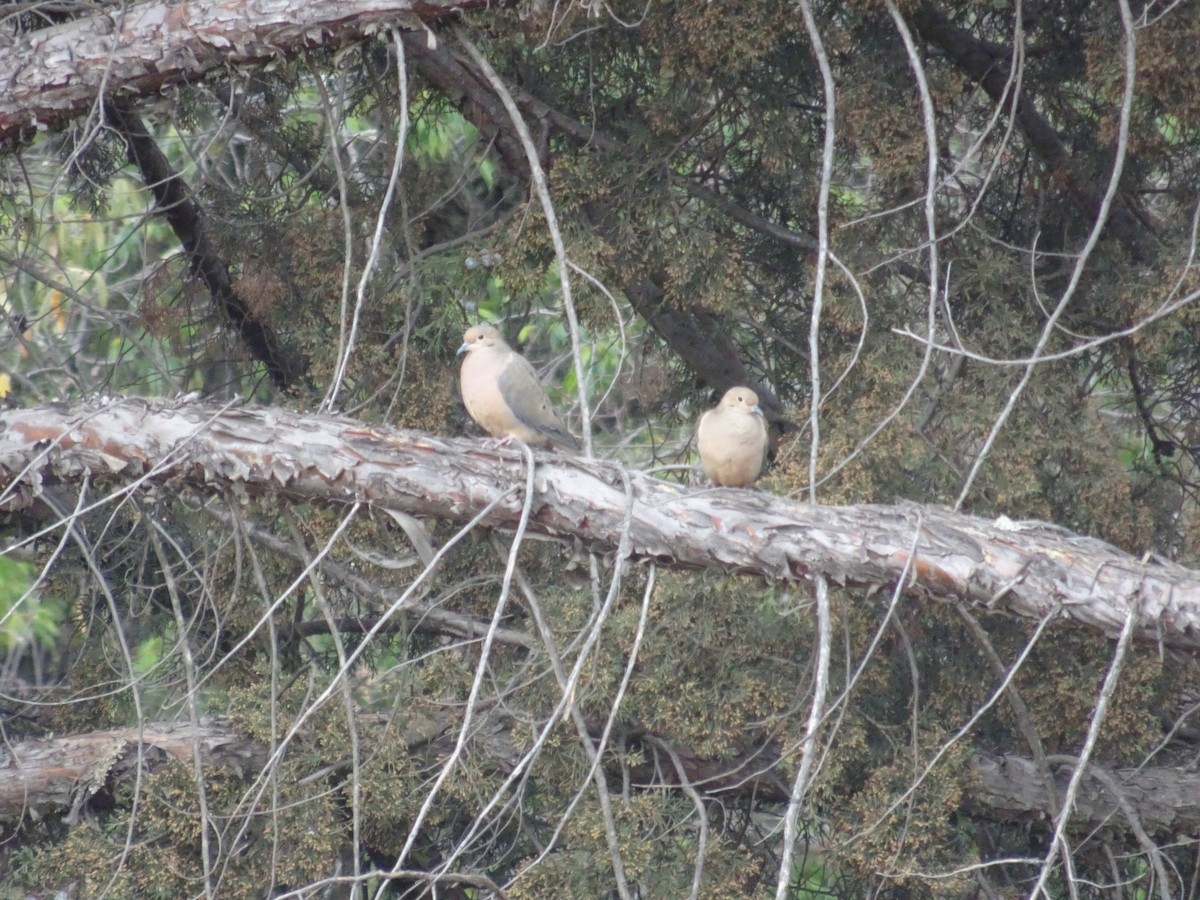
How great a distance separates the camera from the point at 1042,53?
18.1ft

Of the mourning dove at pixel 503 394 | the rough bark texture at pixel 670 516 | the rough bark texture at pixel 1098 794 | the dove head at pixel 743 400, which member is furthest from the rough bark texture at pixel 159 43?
the rough bark texture at pixel 1098 794

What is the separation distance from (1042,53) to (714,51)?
155 centimetres

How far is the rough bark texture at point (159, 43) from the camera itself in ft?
13.2

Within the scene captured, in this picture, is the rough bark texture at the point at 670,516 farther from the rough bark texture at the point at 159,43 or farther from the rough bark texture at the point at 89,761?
the rough bark texture at the point at 89,761

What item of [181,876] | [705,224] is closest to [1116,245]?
[705,224]

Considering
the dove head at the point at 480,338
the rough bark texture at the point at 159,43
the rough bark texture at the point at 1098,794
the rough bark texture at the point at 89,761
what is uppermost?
the rough bark texture at the point at 159,43

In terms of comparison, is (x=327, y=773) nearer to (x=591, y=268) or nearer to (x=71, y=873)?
(x=71, y=873)

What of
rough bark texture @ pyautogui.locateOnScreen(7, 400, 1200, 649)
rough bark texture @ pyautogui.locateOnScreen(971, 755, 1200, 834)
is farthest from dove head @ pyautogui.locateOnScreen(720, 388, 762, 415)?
rough bark texture @ pyautogui.locateOnScreen(971, 755, 1200, 834)

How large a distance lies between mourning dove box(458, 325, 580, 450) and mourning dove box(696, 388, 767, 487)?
0.57 metres

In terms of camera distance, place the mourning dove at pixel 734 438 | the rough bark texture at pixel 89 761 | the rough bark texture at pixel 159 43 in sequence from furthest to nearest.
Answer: the rough bark texture at pixel 89 761
the mourning dove at pixel 734 438
the rough bark texture at pixel 159 43

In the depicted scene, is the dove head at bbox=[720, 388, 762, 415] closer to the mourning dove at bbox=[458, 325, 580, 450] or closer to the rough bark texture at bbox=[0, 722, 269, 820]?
the mourning dove at bbox=[458, 325, 580, 450]

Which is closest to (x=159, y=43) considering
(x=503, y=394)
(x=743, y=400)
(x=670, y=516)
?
(x=503, y=394)

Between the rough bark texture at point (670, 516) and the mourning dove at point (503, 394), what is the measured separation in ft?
4.59

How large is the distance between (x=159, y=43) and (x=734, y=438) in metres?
2.39
